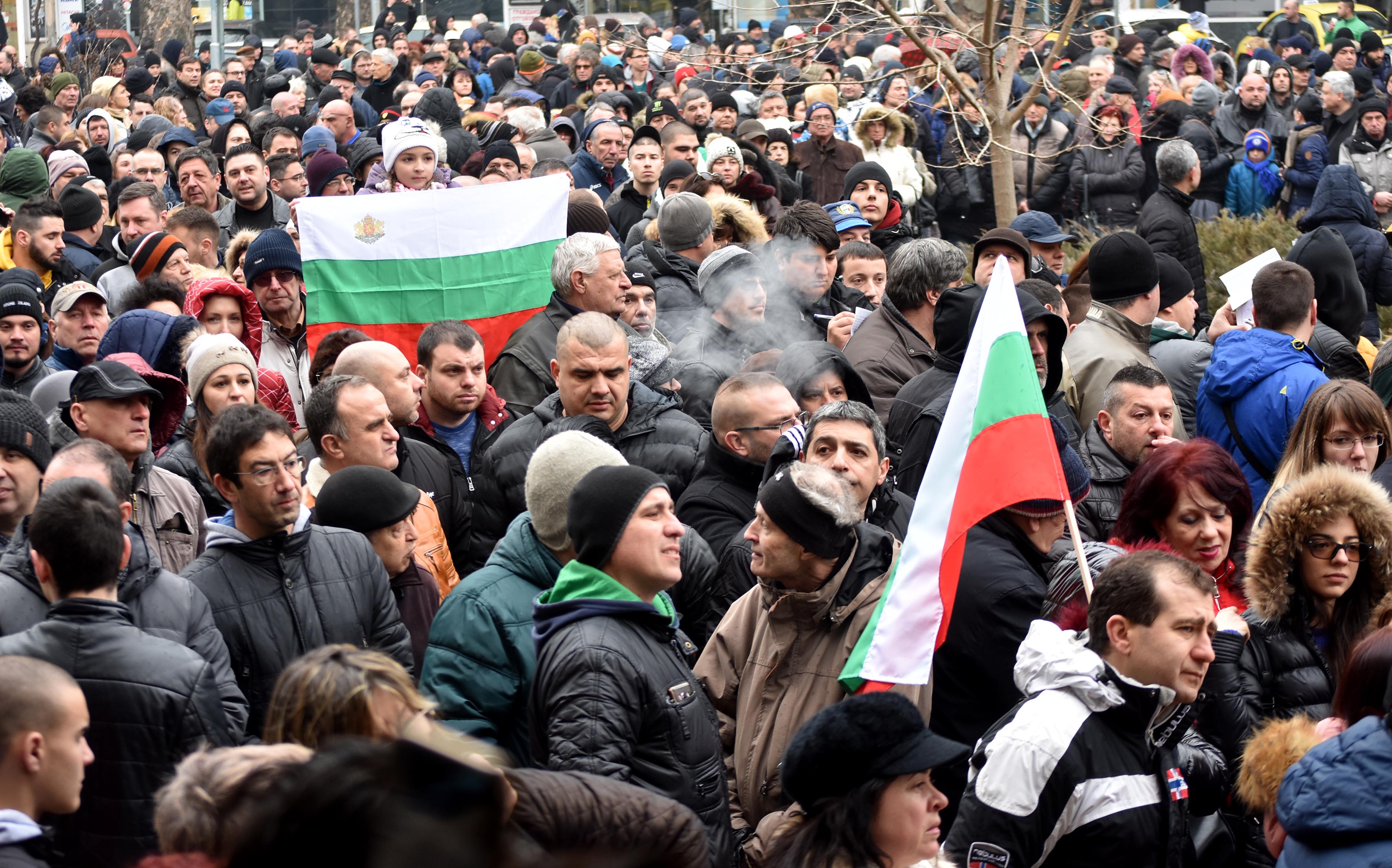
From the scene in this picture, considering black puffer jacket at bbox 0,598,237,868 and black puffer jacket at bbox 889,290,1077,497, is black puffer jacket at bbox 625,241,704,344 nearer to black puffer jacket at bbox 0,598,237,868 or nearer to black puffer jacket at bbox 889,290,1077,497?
black puffer jacket at bbox 889,290,1077,497

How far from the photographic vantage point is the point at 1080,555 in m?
3.87

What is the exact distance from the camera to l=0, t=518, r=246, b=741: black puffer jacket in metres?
3.72

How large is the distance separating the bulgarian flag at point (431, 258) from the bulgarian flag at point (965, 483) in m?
3.66

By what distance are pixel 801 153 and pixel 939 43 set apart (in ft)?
10.3

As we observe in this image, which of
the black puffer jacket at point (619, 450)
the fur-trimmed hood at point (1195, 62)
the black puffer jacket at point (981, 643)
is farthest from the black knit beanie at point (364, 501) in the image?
the fur-trimmed hood at point (1195, 62)

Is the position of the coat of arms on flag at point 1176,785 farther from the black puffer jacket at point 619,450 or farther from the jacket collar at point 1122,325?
the jacket collar at point 1122,325

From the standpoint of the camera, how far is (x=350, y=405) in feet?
16.4

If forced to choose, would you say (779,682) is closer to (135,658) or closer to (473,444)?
(135,658)

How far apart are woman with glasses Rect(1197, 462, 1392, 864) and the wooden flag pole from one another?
1.66 feet

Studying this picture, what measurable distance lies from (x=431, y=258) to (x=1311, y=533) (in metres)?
4.64

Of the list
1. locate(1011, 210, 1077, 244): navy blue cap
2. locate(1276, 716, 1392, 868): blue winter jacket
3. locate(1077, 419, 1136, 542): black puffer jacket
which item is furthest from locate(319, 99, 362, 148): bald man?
locate(1276, 716, 1392, 868): blue winter jacket

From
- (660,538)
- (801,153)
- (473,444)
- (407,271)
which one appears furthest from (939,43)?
(660,538)

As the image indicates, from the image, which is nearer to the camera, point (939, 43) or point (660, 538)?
point (660, 538)

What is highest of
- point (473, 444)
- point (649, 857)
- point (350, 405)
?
point (649, 857)
